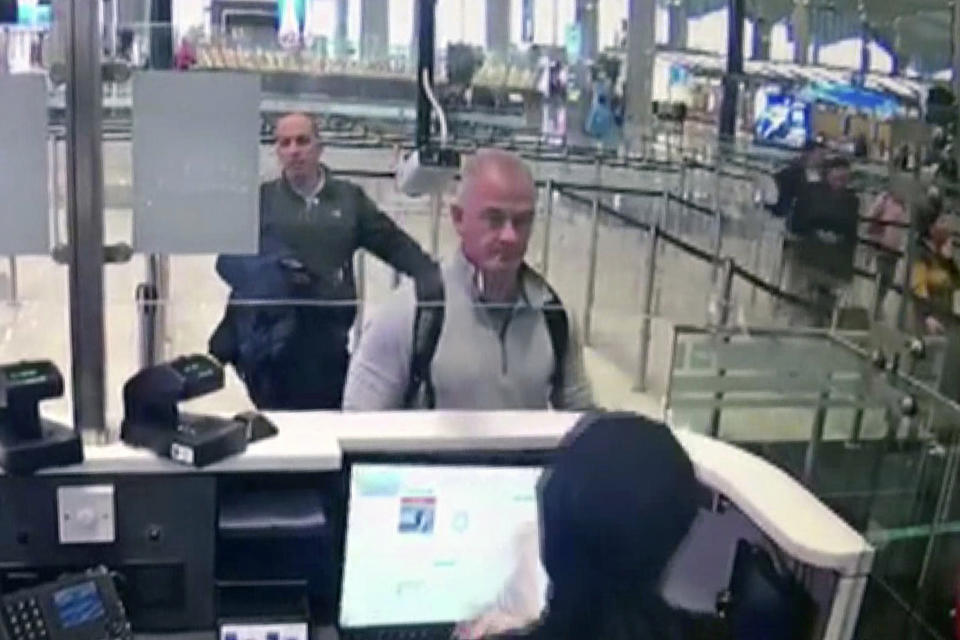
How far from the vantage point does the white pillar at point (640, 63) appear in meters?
7.42

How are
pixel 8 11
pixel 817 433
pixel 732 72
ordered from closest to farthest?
pixel 8 11 < pixel 817 433 < pixel 732 72

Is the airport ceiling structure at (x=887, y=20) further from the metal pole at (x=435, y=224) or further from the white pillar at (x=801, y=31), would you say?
the metal pole at (x=435, y=224)

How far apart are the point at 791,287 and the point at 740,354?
1251 mm

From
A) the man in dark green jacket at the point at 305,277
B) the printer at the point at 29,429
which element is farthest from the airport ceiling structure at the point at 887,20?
the printer at the point at 29,429

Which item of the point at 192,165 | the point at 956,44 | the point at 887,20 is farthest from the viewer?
the point at 887,20

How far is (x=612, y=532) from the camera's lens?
127 centimetres

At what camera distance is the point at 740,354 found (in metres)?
4.93

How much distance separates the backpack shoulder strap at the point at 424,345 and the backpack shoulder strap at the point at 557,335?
225mm

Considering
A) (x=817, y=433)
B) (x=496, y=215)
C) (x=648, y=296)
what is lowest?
(x=817, y=433)

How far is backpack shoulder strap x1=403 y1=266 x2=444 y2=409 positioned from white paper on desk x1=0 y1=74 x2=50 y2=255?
79 centimetres

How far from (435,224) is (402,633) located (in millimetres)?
2162

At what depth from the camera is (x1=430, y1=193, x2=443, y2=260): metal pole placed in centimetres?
329

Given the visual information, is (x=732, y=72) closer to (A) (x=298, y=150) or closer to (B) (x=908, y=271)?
(B) (x=908, y=271)

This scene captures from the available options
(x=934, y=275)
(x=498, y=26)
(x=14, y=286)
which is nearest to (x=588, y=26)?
(x=498, y=26)
